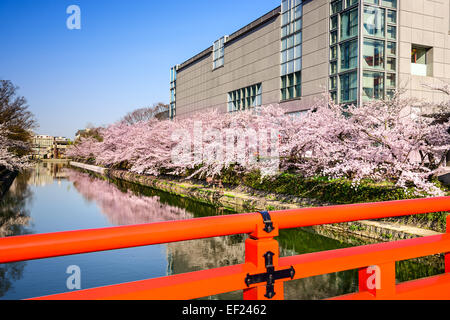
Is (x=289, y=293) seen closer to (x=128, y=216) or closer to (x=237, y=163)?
(x=128, y=216)

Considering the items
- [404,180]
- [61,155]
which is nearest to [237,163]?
[404,180]

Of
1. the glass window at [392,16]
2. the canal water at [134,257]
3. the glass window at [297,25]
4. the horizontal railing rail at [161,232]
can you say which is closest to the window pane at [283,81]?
the glass window at [297,25]

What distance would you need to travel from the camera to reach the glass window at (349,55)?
82.8ft

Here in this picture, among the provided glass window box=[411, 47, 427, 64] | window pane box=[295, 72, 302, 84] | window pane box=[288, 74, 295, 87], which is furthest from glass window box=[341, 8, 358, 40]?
window pane box=[288, 74, 295, 87]

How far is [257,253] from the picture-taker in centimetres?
173

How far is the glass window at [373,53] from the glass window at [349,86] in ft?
4.14

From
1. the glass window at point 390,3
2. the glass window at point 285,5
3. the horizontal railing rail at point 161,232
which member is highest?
the glass window at point 285,5

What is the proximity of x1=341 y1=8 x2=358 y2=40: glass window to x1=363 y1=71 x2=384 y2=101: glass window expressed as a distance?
3.25 meters

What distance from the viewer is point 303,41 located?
30000mm

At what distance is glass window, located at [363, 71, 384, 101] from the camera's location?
2494 centimetres

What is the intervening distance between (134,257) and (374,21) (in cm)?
2414

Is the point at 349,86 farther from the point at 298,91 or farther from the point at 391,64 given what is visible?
the point at 298,91

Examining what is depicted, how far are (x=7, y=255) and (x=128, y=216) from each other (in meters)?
15.2

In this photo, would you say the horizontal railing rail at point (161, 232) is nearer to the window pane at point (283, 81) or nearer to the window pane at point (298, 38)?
the window pane at point (298, 38)
